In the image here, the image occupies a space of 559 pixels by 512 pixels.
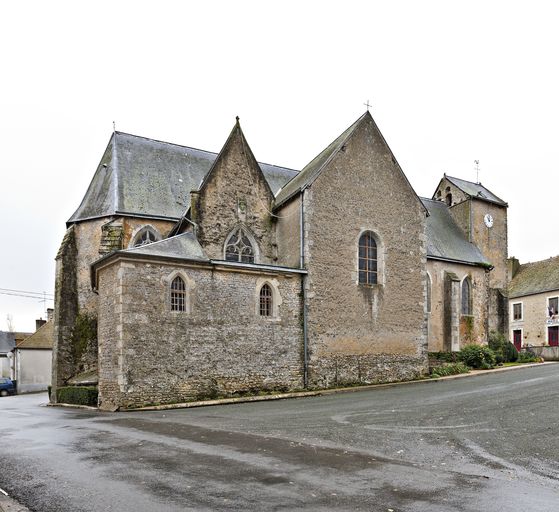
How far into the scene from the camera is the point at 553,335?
130ft

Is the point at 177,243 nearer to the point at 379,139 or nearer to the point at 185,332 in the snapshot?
the point at 185,332

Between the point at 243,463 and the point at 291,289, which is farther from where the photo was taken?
the point at 291,289

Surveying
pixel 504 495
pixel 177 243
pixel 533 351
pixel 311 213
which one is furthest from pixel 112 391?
pixel 533 351

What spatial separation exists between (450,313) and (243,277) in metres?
13.4

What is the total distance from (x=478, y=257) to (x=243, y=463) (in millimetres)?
26252

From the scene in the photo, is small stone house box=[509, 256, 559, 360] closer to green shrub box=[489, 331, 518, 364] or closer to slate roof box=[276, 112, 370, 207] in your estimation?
green shrub box=[489, 331, 518, 364]

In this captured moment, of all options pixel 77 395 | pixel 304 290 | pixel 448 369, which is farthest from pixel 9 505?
pixel 448 369

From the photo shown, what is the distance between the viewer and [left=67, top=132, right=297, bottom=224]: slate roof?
23797 mm

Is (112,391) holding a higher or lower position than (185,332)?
lower

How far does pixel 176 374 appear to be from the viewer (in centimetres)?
1683

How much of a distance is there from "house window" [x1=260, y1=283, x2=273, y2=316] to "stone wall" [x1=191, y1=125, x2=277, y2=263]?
2698mm

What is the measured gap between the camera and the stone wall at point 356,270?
66.5 feet

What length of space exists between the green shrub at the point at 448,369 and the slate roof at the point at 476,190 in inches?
502

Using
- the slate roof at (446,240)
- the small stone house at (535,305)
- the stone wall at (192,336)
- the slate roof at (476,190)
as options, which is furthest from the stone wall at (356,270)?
the small stone house at (535,305)
